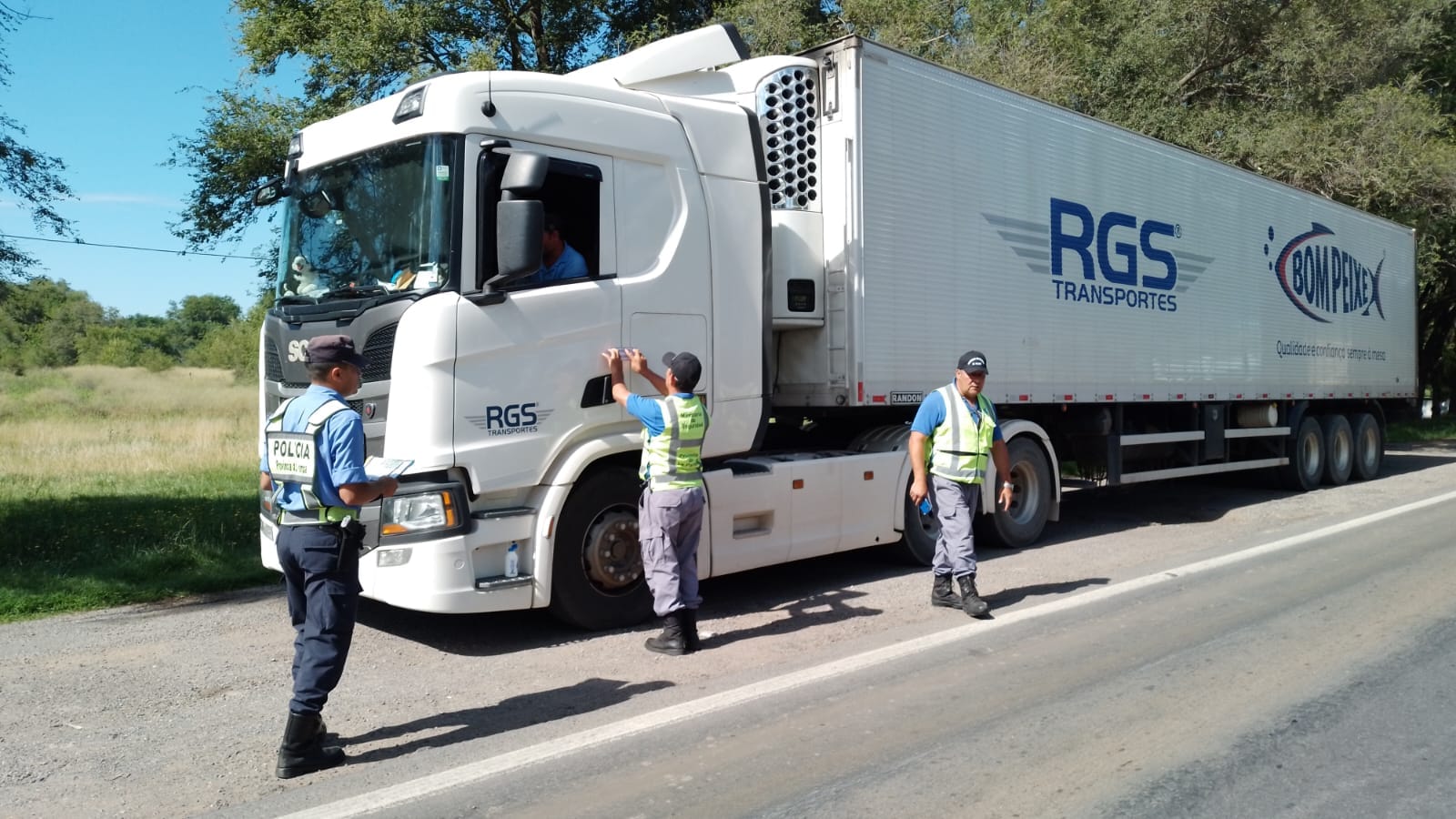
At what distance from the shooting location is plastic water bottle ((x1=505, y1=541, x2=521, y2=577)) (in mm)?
5883

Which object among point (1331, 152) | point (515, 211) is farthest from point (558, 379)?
point (1331, 152)

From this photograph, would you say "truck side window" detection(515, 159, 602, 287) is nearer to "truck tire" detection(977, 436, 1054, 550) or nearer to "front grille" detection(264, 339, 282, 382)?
"front grille" detection(264, 339, 282, 382)

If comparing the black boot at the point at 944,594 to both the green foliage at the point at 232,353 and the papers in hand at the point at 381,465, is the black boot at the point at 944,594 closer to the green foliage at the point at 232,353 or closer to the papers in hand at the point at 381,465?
the papers in hand at the point at 381,465

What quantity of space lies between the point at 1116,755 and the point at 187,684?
14.6 feet

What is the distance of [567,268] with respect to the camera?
6.13 meters

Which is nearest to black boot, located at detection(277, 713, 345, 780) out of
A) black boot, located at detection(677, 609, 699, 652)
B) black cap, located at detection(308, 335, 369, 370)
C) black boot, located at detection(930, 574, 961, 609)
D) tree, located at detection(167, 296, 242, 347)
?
black cap, located at detection(308, 335, 369, 370)

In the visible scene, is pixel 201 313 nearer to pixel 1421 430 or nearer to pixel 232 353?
pixel 232 353

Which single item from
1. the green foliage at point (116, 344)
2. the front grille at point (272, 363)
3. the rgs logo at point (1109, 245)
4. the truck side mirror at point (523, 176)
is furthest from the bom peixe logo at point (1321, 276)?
the green foliage at point (116, 344)

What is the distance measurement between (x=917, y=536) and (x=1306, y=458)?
819 cm

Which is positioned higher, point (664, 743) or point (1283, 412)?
point (1283, 412)

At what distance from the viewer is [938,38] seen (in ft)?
64.8

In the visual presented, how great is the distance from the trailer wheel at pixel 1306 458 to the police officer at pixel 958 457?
28.2 ft

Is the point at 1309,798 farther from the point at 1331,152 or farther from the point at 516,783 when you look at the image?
the point at 1331,152

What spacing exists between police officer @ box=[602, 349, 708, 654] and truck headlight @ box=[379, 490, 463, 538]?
104 cm
